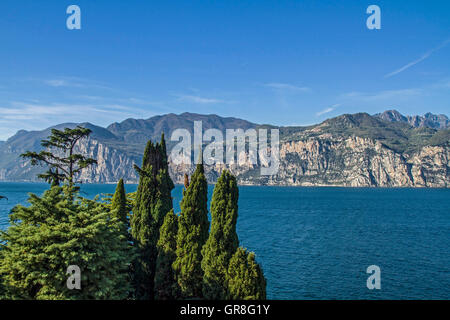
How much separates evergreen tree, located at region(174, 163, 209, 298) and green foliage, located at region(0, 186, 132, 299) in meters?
4.42

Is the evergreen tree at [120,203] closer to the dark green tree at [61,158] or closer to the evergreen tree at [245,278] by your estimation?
the dark green tree at [61,158]

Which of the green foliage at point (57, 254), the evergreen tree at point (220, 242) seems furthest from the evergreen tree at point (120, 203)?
the evergreen tree at point (220, 242)

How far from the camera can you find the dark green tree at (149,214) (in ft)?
86.4

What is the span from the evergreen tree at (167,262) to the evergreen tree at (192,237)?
91cm

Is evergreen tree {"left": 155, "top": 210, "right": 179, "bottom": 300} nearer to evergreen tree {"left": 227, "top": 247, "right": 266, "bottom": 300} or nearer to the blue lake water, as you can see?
evergreen tree {"left": 227, "top": 247, "right": 266, "bottom": 300}

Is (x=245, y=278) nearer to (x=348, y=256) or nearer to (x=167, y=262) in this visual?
(x=167, y=262)

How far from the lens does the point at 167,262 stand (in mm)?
24516

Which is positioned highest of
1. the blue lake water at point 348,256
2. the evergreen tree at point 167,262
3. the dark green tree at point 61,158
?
the dark green tree at point 61,158

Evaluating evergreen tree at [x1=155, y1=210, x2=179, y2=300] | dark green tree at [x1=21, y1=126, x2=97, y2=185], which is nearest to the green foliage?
evergreen tree at [x1=155, y1=210, x2=179, y2=300]

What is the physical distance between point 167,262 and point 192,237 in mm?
2931

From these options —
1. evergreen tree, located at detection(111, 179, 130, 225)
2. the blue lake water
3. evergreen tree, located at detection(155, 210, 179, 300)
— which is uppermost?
evergreen tree, located at detection(111, 179, 130, 225)

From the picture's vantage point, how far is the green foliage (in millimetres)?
17156

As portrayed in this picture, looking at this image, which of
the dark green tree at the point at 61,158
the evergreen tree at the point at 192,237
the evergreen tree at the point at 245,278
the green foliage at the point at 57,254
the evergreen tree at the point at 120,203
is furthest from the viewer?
the dark green tree at the point at 61,158

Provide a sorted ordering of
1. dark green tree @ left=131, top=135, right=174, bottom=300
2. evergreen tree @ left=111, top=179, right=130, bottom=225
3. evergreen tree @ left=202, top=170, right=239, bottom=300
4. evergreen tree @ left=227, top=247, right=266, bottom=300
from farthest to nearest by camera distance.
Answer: evergreen tree @ left=111, top=179, right=130, bottom=225, dark green tree @ left=131, top=135, right=174, bottom=300, evergreen tree @ left=202, top=170, right=239, bottom=300, evergreen tree @ left=227, top=247, right=266, bottom=300
